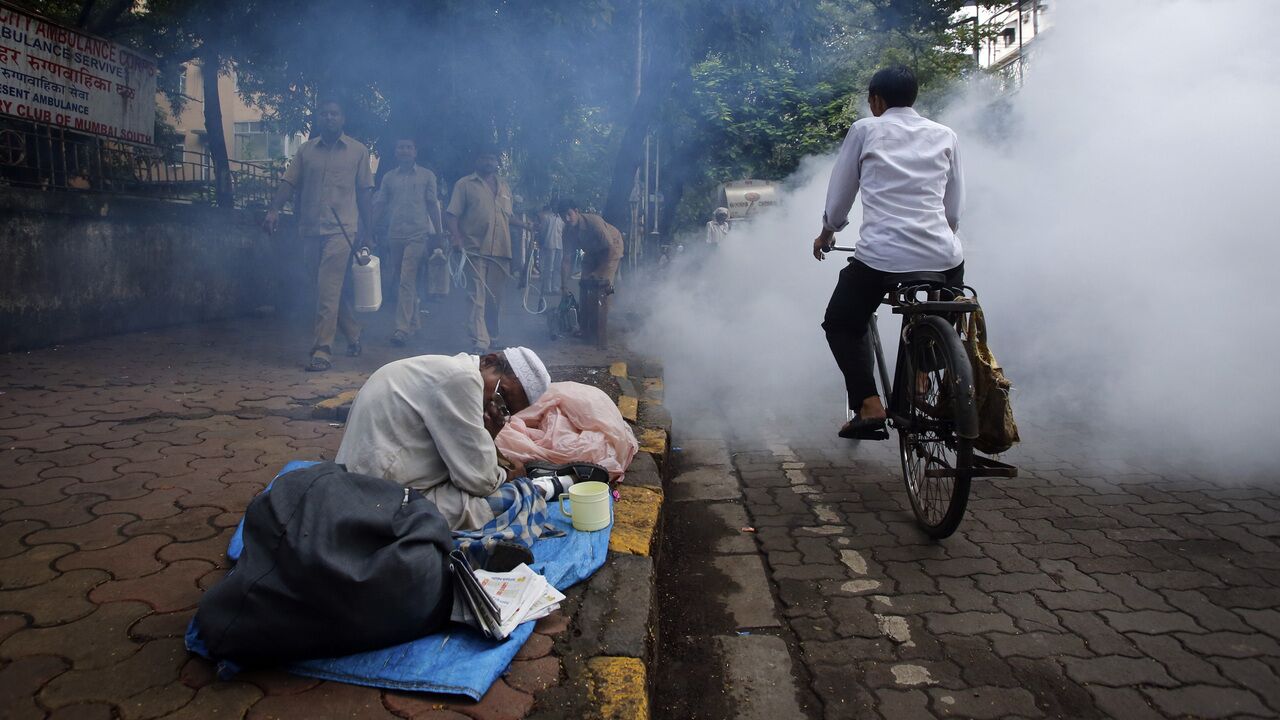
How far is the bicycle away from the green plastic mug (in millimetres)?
1354

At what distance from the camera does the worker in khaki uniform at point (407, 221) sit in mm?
8102

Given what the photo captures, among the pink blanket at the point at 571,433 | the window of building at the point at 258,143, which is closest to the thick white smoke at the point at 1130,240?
the pink blanket at the point at 571,433

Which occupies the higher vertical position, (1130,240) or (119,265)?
(119,265)

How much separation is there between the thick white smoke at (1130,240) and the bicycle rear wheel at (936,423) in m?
1.84

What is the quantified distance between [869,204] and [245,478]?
3067 millimetres

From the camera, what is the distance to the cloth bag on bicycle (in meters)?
3.26

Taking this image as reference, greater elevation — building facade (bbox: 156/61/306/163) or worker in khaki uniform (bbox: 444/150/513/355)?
building facade (bbox: 156/61/306/163)

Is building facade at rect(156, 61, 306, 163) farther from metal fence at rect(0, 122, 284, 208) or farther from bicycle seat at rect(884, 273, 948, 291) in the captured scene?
bicycle seat at rect(884, 273, 948, 291)

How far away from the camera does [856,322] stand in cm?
389

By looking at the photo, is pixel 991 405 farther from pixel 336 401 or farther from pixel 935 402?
pixel 336 401

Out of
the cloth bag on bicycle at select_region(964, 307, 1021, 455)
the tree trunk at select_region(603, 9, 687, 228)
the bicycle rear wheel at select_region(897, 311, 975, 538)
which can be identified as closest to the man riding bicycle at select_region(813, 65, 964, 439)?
the bicycle rear wheel at select_region(897, 311, 975, 538)

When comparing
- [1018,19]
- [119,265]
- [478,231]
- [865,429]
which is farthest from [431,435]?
[1018,19]

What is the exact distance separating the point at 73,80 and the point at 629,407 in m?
6.10

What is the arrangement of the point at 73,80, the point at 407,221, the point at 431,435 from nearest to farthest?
the point at 431,435, the point at 73,80, the point at 407,221
